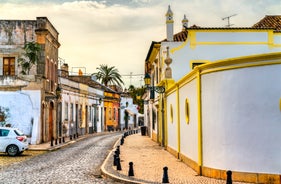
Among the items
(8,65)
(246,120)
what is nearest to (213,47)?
(246,120)

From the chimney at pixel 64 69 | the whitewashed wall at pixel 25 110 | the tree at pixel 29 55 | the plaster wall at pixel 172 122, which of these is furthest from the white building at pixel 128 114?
the plaster wall at pixel 172 122

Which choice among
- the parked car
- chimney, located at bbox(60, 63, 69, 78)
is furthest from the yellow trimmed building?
chimney, located at bbox(60, 63, 69, 78)

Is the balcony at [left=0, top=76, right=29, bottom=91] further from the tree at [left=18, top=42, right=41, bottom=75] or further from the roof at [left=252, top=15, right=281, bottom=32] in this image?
the roof at [left=252, top=15, right=281, bottom=32]

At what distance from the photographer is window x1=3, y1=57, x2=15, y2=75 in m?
32.2

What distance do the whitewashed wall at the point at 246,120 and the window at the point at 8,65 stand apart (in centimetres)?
2206

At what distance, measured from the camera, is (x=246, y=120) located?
490 inches

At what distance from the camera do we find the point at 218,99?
13.2m

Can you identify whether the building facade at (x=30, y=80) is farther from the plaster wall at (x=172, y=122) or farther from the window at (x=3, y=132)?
the plaster wall at (x=172, y=122)

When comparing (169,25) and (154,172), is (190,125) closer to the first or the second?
(154,172)

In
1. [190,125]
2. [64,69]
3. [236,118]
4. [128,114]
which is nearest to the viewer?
[236,118]

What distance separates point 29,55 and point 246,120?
69.0 ft

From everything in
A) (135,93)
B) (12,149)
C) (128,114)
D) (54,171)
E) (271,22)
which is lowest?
(54,171)

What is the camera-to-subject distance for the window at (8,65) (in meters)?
32.2

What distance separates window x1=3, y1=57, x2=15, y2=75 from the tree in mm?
954
